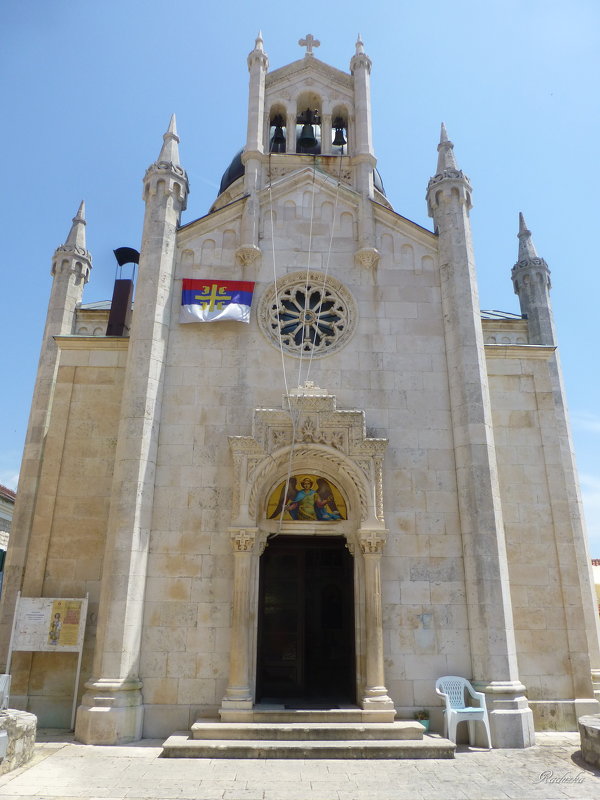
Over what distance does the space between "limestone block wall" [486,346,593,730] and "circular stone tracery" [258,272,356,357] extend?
167 inches

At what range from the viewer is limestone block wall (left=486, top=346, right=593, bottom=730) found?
41.1 ft

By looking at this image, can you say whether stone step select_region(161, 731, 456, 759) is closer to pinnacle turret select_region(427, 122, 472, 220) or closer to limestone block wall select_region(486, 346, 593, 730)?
limestone block wall select_region(486, 346, 593, 730)

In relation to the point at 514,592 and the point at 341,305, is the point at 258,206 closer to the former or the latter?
the point at 341,305

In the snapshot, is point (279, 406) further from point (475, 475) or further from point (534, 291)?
point (534, 291)

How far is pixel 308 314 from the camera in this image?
1442 centimetres

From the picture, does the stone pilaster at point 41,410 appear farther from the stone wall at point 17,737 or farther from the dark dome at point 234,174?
the dark dome at point 234,174

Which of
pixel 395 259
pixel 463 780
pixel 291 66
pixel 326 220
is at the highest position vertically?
pixel 291 66

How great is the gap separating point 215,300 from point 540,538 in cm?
975

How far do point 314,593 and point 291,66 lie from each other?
52.4 feet

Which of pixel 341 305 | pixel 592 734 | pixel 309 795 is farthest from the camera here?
pixel 341 305

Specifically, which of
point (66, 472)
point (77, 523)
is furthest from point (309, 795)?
point (66, 472)

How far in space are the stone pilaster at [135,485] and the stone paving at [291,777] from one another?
0.66 meters

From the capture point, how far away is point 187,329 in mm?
14016

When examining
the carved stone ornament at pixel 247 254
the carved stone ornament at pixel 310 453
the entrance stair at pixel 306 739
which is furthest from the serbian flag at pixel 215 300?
the entrance stair at pixel 306 739
